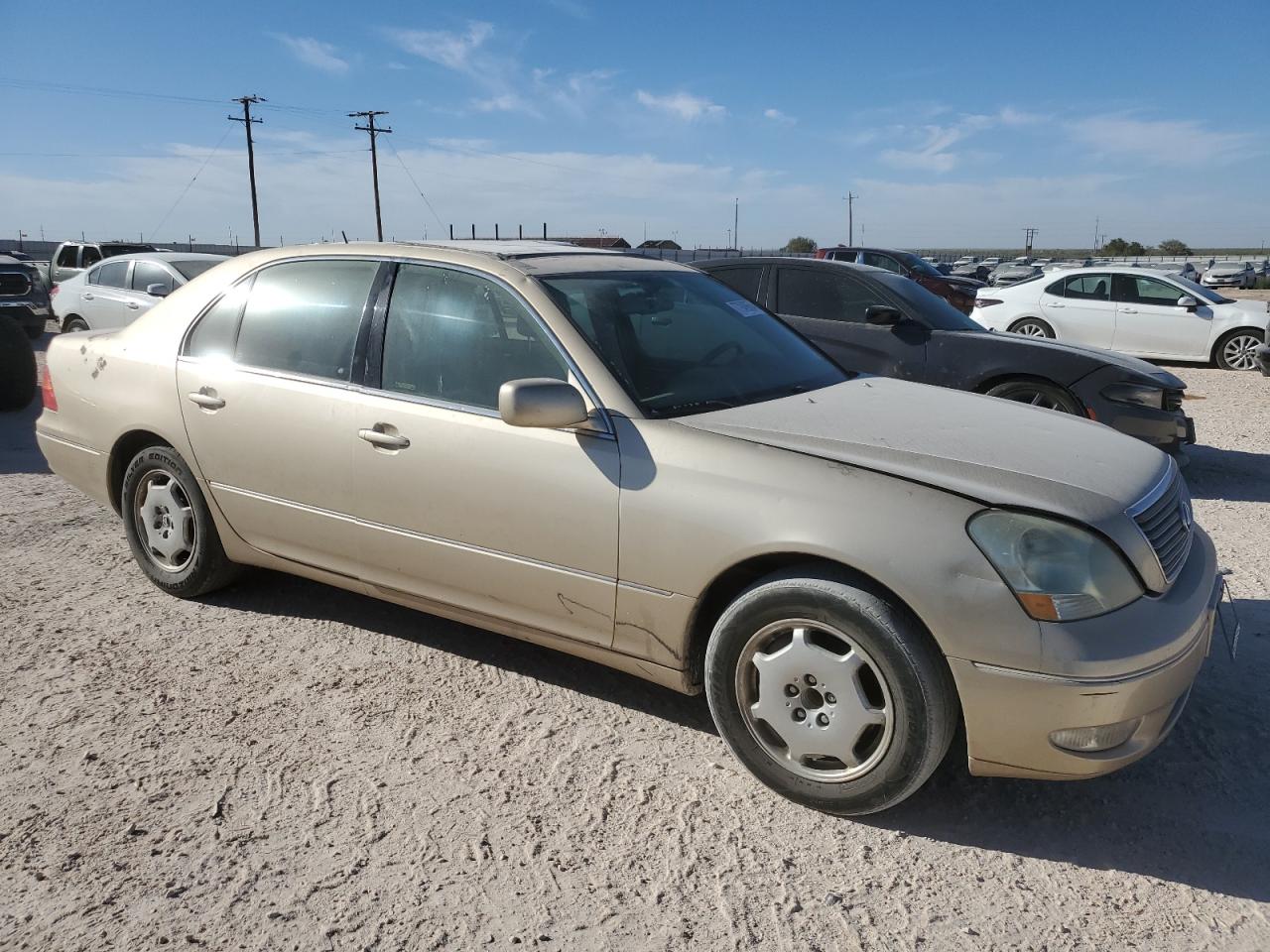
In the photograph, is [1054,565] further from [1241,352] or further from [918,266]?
[918,266]

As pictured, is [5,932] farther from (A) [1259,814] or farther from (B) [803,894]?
(A) [1259,814]

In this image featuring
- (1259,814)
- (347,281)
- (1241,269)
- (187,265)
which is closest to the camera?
(1259,814)

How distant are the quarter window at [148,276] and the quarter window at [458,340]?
891cm

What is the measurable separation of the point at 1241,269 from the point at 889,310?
49857 millimetres

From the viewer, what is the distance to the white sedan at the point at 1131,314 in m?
13.8

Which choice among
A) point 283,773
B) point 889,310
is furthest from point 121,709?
point 889,310

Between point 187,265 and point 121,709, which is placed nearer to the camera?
point 121,709

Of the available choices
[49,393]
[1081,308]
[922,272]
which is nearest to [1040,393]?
[49,393]

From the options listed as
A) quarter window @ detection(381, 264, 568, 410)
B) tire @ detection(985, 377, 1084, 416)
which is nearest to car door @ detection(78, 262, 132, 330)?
quarter window @ detection(381, 264, 568, 410)

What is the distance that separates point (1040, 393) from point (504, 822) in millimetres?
5488

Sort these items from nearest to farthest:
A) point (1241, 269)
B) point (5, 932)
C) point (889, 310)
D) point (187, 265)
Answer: point (5, 932) < point (889, 310) < point (187, 265) < point (1241, 269)

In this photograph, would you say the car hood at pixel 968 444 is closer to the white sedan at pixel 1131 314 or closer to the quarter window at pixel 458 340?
the quarter window at pixel 458 340

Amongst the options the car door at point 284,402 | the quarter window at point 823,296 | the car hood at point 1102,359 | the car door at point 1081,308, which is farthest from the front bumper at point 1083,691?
the car door at point 1081,308

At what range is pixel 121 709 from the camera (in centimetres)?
361
